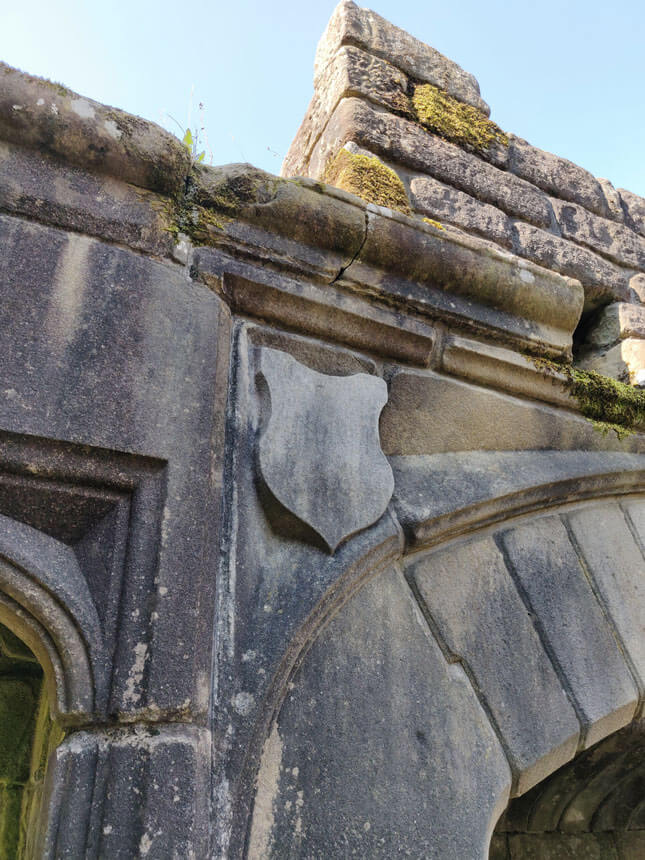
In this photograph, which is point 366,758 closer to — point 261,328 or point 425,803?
point 425,803

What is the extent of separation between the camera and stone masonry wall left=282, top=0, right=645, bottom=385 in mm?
2340

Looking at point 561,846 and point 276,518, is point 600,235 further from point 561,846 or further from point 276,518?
point 561,846

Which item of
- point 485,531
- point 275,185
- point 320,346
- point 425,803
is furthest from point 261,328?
point 425,803

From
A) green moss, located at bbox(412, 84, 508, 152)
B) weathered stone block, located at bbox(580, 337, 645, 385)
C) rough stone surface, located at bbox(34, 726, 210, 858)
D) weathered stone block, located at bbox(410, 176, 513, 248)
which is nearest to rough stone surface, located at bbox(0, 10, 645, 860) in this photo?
rough stone surface, located at bbox(34, 726, 210, 858)

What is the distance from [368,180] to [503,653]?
143 centimetres

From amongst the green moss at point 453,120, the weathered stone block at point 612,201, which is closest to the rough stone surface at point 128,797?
the green moss at point 453,120

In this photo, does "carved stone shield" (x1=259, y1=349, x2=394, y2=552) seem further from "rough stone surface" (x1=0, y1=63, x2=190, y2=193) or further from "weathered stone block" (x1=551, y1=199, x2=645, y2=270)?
"weathered stone block" (x1=551, y1=199, x2=645, y2=270)

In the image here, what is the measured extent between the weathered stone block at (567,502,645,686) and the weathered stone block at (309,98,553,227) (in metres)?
1.26

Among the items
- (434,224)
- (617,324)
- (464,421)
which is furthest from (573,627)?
(617,324)

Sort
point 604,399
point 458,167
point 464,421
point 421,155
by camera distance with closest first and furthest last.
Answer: point 464,421
point 604,399
point 421,155
point 458,167

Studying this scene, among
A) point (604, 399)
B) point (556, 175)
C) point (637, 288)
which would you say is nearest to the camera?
point (604, 399)

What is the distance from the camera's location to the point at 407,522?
1523 mm

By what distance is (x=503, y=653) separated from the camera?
1.53 m

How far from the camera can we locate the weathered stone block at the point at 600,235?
9.18 ft
